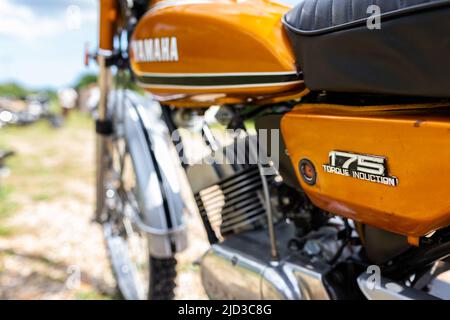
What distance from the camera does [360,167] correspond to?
2.49 ft

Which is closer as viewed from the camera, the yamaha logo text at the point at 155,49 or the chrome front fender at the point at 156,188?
the yamaha logo text at the point at 155,49

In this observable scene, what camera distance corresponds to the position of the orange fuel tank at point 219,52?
34.0 inches

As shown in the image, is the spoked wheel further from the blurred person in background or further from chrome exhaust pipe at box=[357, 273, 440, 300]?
the blurred person in background

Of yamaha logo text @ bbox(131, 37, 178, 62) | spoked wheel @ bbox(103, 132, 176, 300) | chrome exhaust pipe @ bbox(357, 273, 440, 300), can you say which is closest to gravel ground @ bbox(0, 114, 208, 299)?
spoked wheel @ bbox(103, 132, 176, 300)

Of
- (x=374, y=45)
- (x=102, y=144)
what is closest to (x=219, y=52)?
(x=374, y=45)

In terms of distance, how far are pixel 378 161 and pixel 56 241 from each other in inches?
83.7

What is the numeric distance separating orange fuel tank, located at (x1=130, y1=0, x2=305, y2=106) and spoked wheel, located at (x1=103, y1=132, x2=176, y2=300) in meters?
0.43

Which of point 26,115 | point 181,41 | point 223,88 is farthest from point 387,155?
point 26,115

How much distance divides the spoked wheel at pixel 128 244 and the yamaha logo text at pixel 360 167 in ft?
2.51

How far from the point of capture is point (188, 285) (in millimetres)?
1871

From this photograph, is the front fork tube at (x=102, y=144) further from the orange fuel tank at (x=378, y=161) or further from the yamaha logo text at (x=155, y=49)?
the orange fuel tank at (x=378, y=161)

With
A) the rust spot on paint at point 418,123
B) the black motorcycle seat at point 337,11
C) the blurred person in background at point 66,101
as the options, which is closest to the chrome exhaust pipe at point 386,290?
the rust spot on paint at point 418,123

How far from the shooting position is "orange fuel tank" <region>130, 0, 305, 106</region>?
863 millimetres
